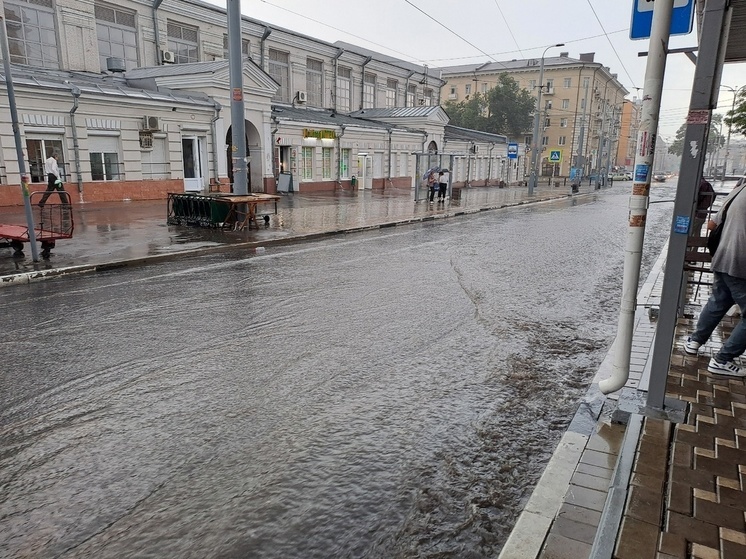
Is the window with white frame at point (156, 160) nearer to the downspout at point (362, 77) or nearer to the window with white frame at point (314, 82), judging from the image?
the window with white frame at point (314, 82)

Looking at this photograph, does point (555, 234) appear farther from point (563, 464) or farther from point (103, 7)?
point (103, 7)

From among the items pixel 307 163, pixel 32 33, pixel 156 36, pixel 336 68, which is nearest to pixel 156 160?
pixel 32 33

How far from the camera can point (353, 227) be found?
15.9 m

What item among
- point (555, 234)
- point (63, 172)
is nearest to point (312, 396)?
point (555, 234)

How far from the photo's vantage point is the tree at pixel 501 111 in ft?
235

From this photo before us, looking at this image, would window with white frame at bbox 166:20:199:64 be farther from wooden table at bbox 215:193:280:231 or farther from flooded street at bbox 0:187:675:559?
flooded street at bbox 0:187:675:559

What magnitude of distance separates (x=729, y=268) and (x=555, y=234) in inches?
456

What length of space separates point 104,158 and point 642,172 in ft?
70.8

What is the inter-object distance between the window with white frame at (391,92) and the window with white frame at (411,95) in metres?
1.71

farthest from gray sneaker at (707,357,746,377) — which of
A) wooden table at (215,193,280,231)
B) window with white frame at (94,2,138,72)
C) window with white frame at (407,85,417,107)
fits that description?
window with white frame at (407,85,417,107)

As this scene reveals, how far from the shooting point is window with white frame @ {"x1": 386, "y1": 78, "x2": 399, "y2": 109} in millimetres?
46562

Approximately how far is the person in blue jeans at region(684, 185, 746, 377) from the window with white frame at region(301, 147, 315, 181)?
92.6 ft

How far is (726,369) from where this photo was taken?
458cm

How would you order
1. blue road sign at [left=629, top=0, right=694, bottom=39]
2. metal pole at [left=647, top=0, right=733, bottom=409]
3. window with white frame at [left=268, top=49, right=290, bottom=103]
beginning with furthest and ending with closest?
window with white frame at [left=268, top=49, right=290, bottom=103] → blue road sign at [left=629, top=0, right=694, bottom=39] → metal pole at [left=647, top=0, right=733, bottom=409]
